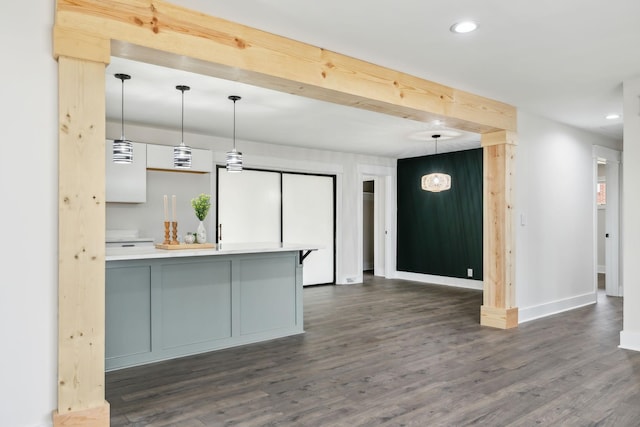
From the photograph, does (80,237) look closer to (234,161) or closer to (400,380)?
(400,380)

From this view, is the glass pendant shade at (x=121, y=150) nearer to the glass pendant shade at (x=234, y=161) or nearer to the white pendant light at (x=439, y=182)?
the glass pendant shade at (x=234, y=161)

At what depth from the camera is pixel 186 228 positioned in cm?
663

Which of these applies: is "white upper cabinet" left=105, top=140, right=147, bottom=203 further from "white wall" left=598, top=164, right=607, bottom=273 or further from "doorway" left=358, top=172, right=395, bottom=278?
"white wall" left=598, top=164, right=607, bottom=273

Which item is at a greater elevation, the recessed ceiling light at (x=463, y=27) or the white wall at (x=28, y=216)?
the recessed ceiling light at (x=463, y=27)

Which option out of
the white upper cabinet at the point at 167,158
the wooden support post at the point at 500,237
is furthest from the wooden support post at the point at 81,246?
the wooden support post at the point at 500,237

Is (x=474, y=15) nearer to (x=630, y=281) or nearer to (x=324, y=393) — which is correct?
(x=324, y=393)

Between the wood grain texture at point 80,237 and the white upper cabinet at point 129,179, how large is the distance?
3542 millimetres

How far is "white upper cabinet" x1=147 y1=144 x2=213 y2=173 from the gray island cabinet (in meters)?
2.25

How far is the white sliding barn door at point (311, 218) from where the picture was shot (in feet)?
25.7

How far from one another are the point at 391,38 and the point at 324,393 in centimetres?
246

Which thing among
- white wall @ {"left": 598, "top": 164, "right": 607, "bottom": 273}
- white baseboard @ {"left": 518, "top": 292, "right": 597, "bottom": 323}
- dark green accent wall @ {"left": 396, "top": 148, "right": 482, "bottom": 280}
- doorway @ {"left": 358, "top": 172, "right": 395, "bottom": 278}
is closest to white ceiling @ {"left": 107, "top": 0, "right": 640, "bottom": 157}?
dark green accent wall @ {"left": 396, "top": 148, "right": 482, "bottom": 280}

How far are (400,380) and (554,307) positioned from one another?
10.8ft

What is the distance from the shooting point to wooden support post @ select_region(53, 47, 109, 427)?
7.52 feet

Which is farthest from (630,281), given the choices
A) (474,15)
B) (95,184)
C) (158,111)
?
(158,111)
